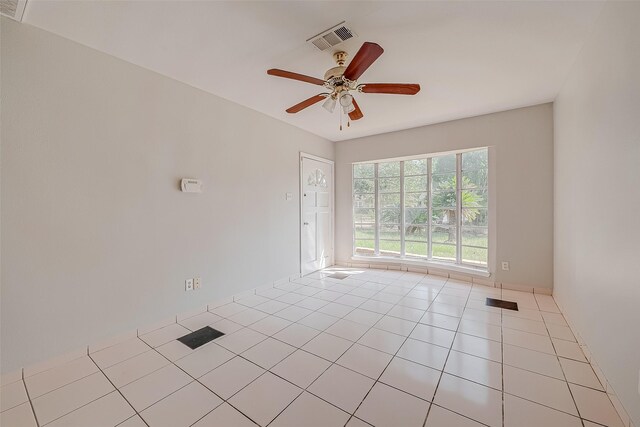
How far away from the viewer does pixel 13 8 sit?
5.44 feet

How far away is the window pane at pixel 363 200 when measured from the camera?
5.03 m

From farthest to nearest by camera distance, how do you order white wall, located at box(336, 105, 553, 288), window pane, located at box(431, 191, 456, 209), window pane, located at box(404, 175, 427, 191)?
window pane, located at box(404, 175, 427, 191), window pane, located at box(431, 191, 456, 209), white wall, located at box(336, 105, 553, 288)

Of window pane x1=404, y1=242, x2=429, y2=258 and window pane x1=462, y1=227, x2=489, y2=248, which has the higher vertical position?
window pane x1=462, y1=227, x2=489, y2=248

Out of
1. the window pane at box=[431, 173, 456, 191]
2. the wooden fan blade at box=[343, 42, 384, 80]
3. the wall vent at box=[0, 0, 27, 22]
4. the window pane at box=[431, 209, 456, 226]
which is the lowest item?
the window pane at box=[431, 209, 456, 226]

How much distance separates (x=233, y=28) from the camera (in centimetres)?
189

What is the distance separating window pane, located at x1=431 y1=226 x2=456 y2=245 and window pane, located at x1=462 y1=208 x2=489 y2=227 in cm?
25

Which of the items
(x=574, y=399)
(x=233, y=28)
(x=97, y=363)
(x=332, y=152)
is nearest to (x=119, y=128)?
(x=233, y=28)

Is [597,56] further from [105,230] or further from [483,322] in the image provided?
[105,230]

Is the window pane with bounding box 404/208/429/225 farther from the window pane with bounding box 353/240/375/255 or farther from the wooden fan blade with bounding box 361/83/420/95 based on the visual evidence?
the wooden fan blade with bounding box 361/83/420/95

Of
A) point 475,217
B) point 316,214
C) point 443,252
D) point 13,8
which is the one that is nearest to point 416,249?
point 443,252

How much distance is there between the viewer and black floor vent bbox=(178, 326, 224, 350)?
2256 mm

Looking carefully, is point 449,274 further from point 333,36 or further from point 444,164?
point 333,36

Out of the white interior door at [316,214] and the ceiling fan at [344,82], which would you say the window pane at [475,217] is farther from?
the ceiling fan at [344,82]

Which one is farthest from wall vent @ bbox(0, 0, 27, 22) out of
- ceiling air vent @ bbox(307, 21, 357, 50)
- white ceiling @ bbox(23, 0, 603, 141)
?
ceiling air vent @ bbox(307, 21, 357, 50)
